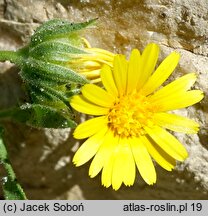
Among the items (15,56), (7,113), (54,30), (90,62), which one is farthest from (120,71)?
(7,113)

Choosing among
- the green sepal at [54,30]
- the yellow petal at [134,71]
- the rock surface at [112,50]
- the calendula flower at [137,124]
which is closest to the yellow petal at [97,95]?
the calendula flower at [137,124]

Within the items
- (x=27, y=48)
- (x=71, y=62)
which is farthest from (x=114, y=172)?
(x=27, y=48)

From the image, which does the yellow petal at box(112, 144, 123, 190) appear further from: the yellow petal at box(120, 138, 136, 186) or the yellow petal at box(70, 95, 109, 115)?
the yellow petal at box(70, 95, 109, 115)

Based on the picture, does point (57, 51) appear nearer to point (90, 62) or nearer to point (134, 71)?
point (90, 62)

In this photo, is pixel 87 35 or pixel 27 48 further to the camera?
pixel 87 35

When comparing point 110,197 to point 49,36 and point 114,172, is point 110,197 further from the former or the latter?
point 49,36

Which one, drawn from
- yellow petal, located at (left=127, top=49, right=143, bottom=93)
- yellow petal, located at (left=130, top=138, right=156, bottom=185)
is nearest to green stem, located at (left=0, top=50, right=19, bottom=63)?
yellow petal, located at (left=127, top=49, right=143, bottom=93)

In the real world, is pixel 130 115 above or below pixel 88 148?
above
